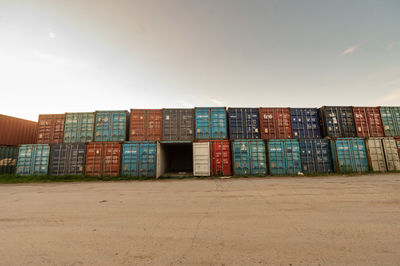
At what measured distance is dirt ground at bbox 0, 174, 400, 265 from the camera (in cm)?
256

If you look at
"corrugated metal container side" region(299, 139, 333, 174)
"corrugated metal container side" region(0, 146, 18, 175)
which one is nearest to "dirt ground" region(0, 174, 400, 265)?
"corrugated metal container side" region(299, 139, 333, 174)

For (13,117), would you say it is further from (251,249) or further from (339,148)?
(339,148)

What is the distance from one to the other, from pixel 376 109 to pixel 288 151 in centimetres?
1131

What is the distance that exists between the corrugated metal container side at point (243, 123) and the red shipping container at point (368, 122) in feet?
33.7

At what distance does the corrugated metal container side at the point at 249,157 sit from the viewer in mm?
14008

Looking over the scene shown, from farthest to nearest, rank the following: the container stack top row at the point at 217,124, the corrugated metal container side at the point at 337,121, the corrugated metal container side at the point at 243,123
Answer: the corrugated metal container side at the point at 337,121, the corrugated metal container side at the point at 243,123, the container stack top row at the point at 217,124

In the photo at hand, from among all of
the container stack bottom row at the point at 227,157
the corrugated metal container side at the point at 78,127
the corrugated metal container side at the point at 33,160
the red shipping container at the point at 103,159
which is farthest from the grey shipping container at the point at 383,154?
the corrugated metal container side at the point at 33,160

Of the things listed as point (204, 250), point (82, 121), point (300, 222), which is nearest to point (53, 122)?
point (82, 121)

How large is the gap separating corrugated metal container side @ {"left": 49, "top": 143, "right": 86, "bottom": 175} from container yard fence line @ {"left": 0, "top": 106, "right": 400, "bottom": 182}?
83mm

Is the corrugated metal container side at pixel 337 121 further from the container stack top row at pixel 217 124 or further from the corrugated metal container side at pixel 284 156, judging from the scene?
the corrugated metal container side at pixel 284 156

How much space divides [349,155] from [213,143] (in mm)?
12421

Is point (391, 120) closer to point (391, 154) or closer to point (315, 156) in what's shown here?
point (391, 154)

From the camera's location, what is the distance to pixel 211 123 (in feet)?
50.5

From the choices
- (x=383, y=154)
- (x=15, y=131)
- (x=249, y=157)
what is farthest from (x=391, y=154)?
(x=15, y=131)
